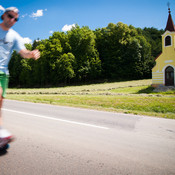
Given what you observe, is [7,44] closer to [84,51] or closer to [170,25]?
[170,25]

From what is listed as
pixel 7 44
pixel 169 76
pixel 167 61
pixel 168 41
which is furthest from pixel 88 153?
pixel 168 41

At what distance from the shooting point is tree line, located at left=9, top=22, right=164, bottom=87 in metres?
49.5

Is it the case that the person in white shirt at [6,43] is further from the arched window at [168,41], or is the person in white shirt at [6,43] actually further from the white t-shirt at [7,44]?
the arched window at [168,41]

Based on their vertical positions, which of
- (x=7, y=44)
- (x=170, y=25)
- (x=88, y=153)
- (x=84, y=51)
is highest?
(x=84, y=51)

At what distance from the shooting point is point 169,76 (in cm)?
2444

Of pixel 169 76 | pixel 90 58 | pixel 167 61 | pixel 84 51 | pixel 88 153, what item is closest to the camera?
pixel 88 153

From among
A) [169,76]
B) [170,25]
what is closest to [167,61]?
[169,76]

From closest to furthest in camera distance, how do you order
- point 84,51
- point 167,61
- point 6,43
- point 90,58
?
point 6,43 → point 167,61 → point 84,51 → point 90,58

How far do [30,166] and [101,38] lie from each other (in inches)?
2358

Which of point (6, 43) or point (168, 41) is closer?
point (6, 43)

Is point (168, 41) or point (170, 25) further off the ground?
point (170, 25)

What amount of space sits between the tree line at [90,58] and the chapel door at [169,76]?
88.3 feet

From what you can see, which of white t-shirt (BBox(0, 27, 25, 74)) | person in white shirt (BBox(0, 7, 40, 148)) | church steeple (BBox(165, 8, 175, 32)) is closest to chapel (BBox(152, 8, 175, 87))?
church steeple (BBox(165, 8, 175, 32))

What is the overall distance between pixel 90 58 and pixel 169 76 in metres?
31.7
